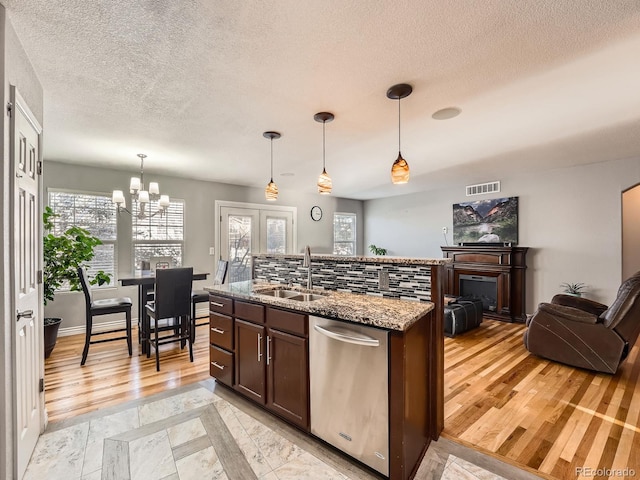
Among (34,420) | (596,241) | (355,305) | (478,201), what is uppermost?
(478,201)

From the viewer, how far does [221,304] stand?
2.71 meters

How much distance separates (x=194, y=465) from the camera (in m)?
1.81

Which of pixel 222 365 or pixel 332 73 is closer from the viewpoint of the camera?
pixel 332 73

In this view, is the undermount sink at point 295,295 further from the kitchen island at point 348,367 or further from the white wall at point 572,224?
the white wall at point 572,224

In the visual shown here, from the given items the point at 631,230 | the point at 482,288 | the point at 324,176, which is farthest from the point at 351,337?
the point at 631,230

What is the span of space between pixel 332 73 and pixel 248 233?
432 centimetres

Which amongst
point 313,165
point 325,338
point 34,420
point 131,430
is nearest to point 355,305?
point 325,338

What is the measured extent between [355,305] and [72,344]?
407 cm

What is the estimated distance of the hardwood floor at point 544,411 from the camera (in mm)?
1895

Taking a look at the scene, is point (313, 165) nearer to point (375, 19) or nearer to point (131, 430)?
point (375, 19)

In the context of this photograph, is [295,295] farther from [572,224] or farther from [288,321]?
[572,224]

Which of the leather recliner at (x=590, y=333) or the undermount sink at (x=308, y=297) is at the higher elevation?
the undermount sink at (x=308, y=297)

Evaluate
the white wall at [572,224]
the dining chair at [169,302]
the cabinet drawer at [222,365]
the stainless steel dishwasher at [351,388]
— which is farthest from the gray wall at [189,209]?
the stainless steel dishwasher at [351,388]

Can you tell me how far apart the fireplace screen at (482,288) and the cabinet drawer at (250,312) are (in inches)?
179
